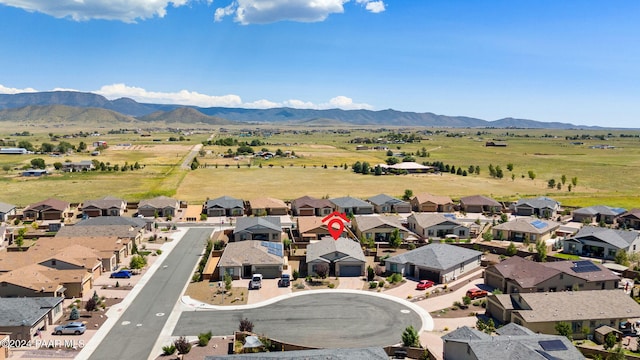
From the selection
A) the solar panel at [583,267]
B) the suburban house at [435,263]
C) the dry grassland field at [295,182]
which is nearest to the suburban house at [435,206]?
the dry grassland field at [295,182]

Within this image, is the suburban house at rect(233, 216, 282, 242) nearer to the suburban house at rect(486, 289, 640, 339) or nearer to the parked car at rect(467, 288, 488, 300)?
the parked car at rect(467, 288, 488, 300)

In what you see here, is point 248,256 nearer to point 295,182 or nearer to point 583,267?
point 583,267

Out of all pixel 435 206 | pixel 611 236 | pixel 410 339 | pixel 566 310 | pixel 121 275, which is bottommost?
pixel 121 275

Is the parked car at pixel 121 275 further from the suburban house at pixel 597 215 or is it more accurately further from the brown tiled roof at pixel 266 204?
the suburban house at pixel 597 215

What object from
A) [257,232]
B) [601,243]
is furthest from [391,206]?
[601,243]

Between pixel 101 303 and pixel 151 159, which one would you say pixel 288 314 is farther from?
pixel 151 159

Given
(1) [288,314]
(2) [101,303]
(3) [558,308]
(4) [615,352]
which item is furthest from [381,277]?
(2) [101,303]
